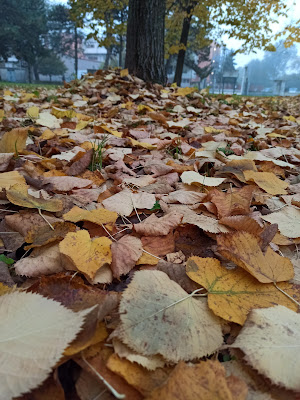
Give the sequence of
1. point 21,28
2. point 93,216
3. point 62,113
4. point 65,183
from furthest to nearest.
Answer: point 21,28, point 62,113, point 65,183, point 93,216

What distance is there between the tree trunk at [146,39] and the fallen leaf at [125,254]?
12.8 ft

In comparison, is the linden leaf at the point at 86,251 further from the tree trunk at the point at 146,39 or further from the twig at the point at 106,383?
the tree trunk at the point at 146,39

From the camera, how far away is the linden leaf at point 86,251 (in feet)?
2.19

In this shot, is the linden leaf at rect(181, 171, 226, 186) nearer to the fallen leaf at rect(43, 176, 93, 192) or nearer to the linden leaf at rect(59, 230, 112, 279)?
the fallen leaf at rect(43, 176, 93, 192)

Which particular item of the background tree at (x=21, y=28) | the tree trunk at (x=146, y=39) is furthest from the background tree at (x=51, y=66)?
the tree trunk at (x=146, y=39)

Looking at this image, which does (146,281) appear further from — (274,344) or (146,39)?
(146,39)

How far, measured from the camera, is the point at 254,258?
0.68 m

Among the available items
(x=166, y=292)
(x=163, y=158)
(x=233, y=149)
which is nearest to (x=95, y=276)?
(x=166, y=292)

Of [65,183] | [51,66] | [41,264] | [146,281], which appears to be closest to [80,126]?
[65,183]

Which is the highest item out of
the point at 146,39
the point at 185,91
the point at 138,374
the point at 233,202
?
the point at 146,39

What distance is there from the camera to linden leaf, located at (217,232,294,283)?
2.13 ft

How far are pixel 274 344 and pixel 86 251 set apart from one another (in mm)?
434

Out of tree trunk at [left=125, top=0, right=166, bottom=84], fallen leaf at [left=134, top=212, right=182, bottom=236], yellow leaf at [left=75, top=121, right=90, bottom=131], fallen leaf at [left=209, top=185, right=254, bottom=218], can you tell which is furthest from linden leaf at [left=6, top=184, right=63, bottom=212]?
tree trunk at [left=125, top=0, right=166, bottom=84]

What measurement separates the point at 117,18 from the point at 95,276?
27.6 m
